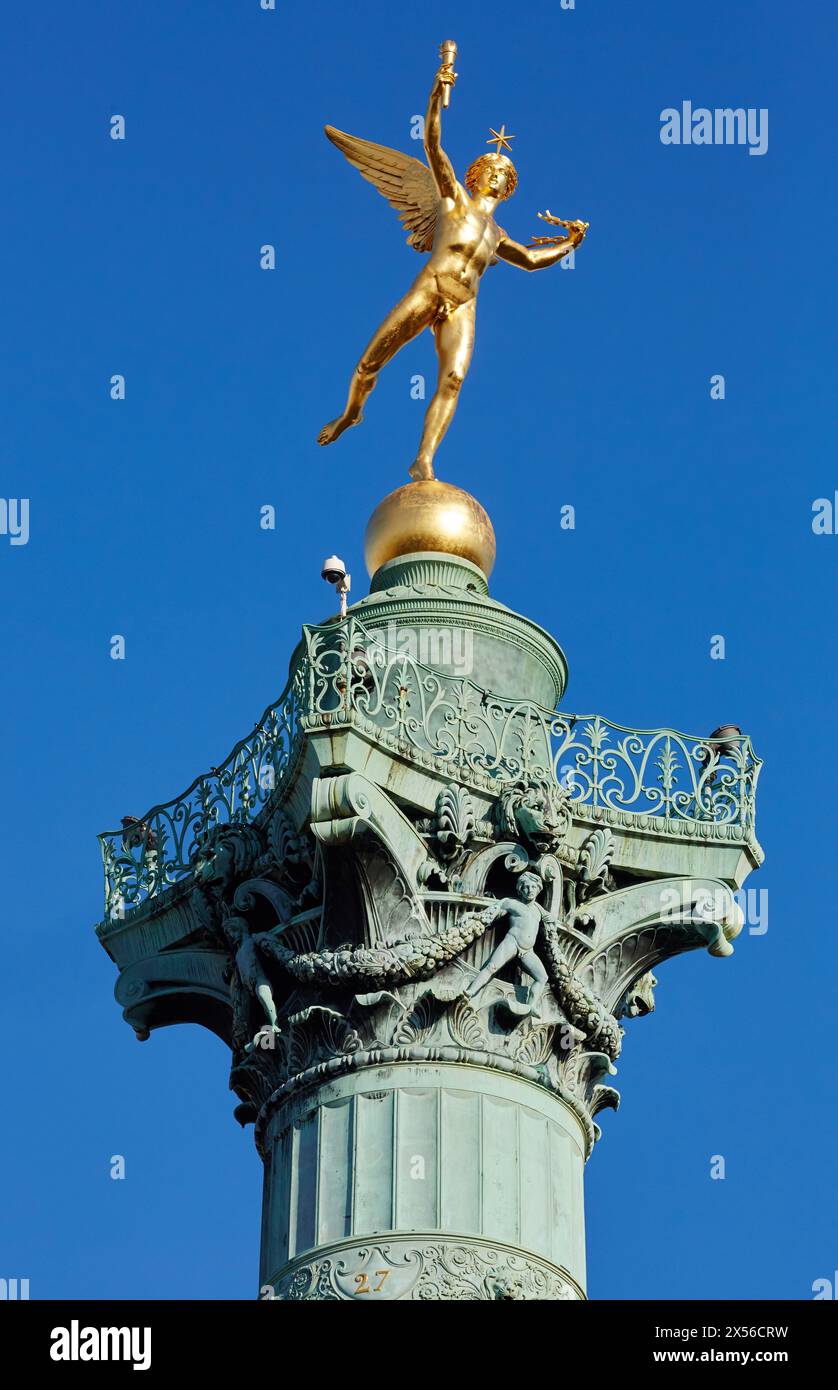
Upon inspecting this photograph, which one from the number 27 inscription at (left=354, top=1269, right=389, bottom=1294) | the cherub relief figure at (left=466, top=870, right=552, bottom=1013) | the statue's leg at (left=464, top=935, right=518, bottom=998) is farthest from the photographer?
the cherub relief figure at (left=466, top=870, right=552, bottom=1013)

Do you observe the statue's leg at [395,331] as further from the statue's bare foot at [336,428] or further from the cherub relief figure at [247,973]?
the cherub relief figure at [247,973]

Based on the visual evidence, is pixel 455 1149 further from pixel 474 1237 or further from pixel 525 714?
pixel 525 714

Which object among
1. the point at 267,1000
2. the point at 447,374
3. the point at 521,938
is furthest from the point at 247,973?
the point at 447,374

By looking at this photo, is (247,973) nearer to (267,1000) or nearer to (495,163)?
(267,1000)

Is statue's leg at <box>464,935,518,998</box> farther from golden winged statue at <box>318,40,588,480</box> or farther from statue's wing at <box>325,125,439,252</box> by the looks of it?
statue's wing at <box>325,125,439,252</box>

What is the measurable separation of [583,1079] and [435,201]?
11.6 m

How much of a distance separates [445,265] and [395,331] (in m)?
0.99

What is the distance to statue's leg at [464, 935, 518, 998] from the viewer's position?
31109 millimetres

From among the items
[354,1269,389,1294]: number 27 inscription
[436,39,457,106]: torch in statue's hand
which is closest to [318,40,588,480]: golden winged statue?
[436,39,457,106]: torch in statue's hand

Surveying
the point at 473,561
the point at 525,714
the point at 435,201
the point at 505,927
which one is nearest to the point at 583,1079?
the point at 505,927

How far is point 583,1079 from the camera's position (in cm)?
3200

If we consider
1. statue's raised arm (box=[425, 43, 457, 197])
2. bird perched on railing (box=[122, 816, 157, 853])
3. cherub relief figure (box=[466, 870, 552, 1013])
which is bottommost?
cherub relief figure (box=[466, 870, 552, 1013])

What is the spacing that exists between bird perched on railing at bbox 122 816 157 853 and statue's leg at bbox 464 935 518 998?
4.81 meters
